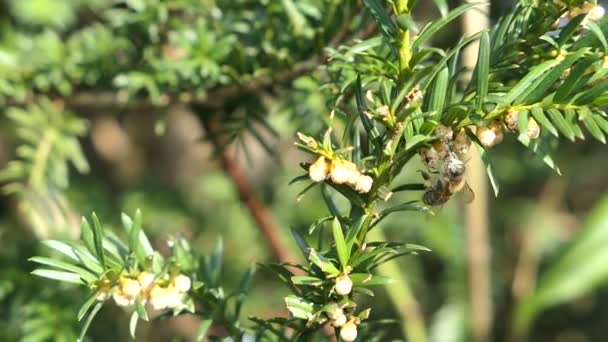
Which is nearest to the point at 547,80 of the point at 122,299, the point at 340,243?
the point at 340,243

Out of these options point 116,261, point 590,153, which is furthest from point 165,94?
point 590,153

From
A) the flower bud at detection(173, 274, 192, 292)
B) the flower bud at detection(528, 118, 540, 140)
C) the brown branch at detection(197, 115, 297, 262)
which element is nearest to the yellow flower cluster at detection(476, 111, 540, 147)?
the flower bud at detection(528, 118, 540, 140)

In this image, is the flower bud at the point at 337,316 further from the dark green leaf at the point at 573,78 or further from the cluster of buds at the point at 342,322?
the dark green leaf at the point at 573,78

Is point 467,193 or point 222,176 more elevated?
point 222,176

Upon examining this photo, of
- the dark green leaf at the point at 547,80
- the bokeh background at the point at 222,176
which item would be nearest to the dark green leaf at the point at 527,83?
the dark green leaf at the point at 547,80

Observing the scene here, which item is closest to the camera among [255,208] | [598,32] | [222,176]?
[598,32]

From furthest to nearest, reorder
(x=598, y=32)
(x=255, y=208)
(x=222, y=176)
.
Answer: (x=222, y=176) < (x=255, y=208) < (x=598, y=32)

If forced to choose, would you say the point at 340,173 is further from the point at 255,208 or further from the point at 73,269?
the point at 255,208

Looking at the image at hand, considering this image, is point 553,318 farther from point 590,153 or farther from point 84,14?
point 84,14
